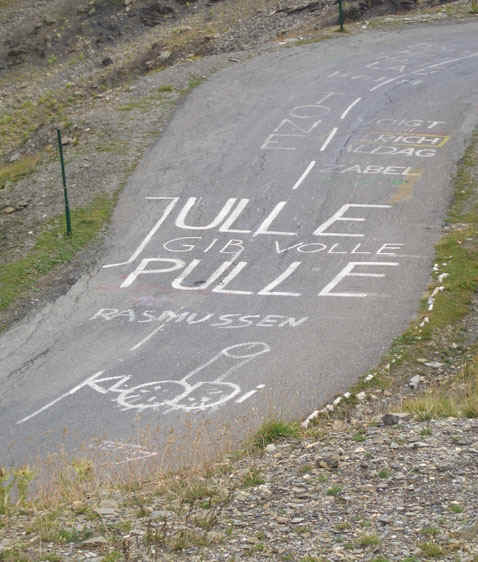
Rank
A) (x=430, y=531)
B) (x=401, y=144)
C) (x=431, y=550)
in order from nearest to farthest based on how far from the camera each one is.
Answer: (x=431, y=550) → (x=430, y=531) → (x=401, y=144)

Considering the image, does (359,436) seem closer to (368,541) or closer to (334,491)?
(334,491)

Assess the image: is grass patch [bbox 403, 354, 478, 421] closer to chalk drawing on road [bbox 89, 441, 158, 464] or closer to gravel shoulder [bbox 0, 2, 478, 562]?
gravel shoulder [bbox 0, 2, 478, 562]

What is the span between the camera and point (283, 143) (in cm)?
2706

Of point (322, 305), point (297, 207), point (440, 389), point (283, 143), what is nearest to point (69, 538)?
point (440, 389)

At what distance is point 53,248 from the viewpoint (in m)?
22.1

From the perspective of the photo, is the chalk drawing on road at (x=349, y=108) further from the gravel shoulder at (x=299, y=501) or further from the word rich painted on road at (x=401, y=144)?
the gravel shoulder at (x=299, y=501)

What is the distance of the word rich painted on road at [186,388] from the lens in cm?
1505

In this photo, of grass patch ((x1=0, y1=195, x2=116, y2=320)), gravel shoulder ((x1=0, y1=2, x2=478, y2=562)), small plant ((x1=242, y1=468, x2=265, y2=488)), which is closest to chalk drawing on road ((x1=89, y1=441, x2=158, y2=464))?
gravel shoulder ((x1=0, y1=2, x2=478, y2=562))

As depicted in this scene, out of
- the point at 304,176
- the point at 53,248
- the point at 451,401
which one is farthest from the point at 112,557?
the point at 304,176

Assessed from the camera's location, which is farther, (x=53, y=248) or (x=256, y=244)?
(x=53, y=248)

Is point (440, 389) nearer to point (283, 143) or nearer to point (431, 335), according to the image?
point (431, 335)

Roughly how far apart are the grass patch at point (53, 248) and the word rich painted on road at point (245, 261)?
1428 mm

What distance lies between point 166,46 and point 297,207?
1879cm

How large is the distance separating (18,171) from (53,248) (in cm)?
595
